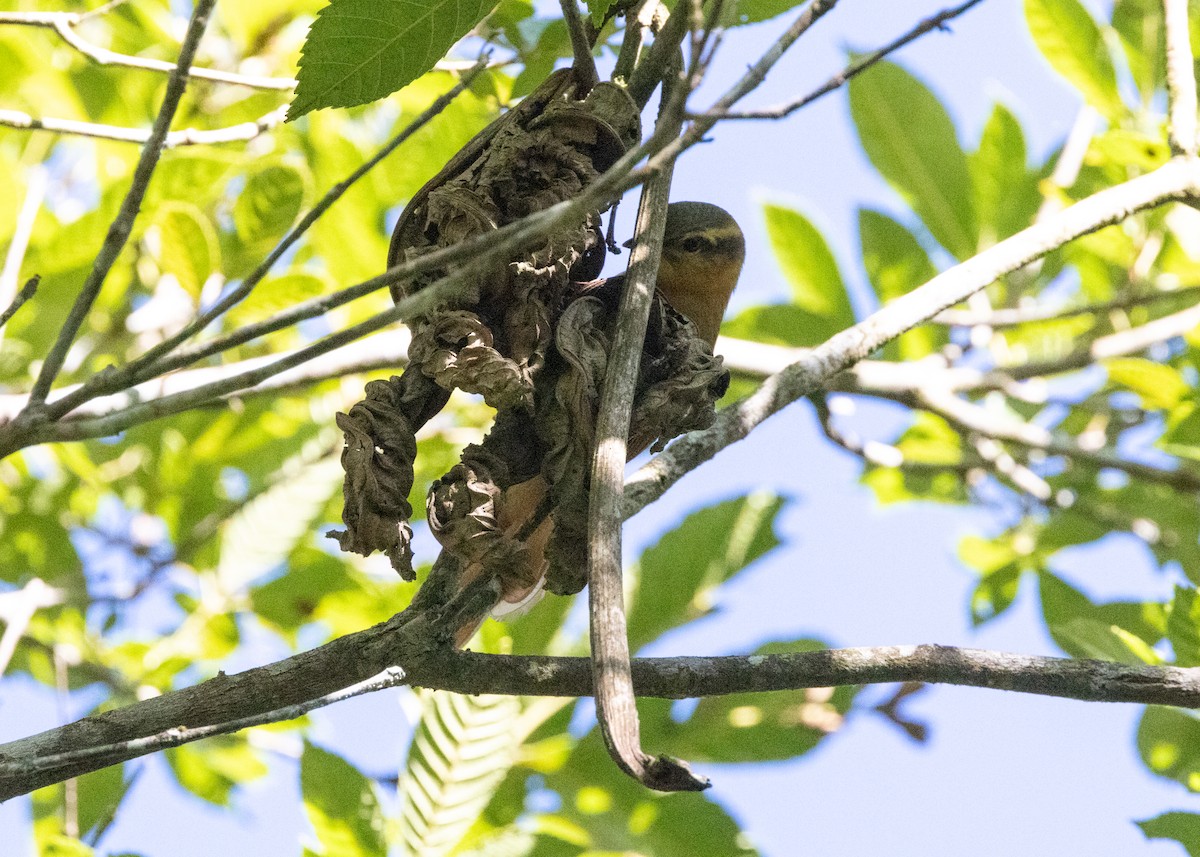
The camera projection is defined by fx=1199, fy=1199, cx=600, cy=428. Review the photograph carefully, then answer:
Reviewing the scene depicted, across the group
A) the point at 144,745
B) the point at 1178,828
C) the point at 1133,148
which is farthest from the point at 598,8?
the point at 1178,828

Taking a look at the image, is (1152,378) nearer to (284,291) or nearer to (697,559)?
(697,559)

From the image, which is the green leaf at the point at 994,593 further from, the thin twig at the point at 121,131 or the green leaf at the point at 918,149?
the thin twig at the point at 121,131

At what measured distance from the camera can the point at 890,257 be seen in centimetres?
493

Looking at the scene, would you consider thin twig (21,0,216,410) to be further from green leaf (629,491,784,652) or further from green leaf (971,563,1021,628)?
green leaf (971,563,1021,628)

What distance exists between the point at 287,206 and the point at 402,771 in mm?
1742

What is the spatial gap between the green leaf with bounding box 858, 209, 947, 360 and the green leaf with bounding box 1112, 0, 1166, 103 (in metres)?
1.08

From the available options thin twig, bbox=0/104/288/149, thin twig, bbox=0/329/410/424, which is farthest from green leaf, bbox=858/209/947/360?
thin twig, bbox=0/104/288/149

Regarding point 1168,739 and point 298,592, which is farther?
point 298,592

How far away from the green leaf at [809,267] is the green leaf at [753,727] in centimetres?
166

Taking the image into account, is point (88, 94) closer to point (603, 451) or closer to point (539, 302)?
point (539, 302)

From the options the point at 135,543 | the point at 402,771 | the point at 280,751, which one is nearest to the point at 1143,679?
the point at 402,771

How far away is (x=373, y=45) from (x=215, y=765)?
3.06 m

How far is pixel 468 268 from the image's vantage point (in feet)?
5.56

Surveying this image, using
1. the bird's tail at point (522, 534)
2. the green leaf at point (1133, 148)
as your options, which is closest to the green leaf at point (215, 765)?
the bird's tail at point (522, 534)
